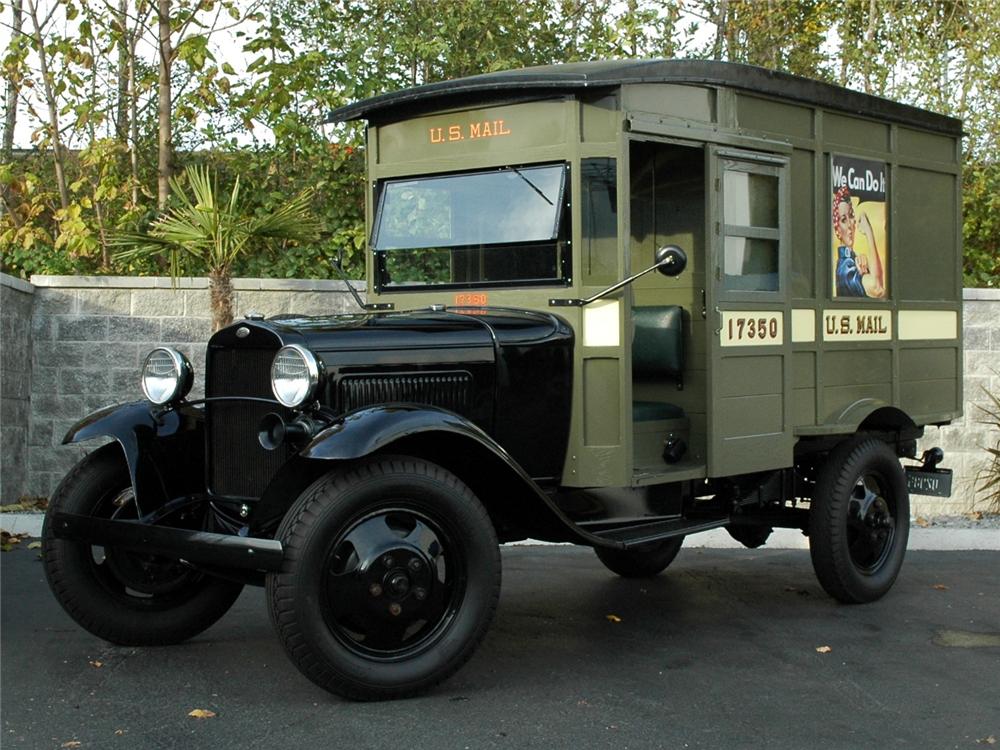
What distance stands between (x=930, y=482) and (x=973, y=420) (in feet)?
9.78

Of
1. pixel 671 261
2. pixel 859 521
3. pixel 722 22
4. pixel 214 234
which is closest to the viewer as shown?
pixel 671 261

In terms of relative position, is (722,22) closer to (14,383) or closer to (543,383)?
(14,383)

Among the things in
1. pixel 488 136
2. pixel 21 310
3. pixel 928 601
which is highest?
pixel 488 136

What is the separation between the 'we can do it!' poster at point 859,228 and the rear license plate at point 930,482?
1.06 meters

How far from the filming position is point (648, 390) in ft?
20.7

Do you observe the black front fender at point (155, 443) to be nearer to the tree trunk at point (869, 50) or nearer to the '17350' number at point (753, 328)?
the '17350' number at point (753, 328)

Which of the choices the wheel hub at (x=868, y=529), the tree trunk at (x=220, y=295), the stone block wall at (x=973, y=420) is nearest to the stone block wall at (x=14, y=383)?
the tree trunk at (x=220, y=295)

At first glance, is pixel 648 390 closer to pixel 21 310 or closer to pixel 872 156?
pixel 872 156

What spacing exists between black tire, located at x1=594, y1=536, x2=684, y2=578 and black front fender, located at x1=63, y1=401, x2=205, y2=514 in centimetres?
257

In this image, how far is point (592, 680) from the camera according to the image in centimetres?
496

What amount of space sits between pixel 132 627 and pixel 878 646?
10.7ft

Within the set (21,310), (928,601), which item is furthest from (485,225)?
(21,310)

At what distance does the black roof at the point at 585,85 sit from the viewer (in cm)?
556

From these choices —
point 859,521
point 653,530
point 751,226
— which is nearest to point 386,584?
point 653,530
